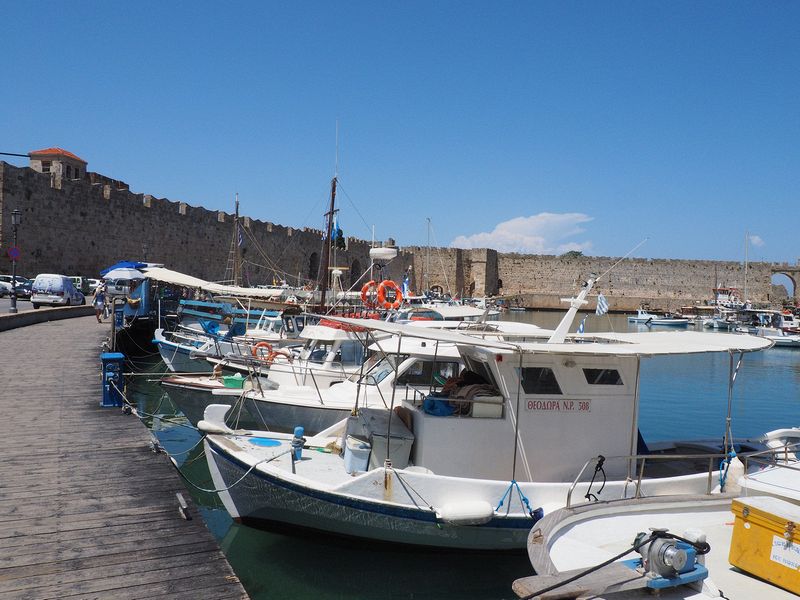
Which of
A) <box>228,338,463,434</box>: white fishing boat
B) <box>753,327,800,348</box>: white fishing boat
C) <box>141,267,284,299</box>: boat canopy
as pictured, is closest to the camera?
<box>228,338,463,434</box>: white fishing boat

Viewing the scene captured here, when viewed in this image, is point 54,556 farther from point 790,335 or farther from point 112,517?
point 790,335

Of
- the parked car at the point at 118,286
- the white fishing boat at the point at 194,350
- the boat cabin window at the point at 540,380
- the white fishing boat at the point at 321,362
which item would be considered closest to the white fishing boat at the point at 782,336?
the white fishing boat at the point at 194,350

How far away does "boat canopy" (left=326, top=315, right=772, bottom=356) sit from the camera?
582cm

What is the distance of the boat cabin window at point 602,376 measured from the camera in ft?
20.5

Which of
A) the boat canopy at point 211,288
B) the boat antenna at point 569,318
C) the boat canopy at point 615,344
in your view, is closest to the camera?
the boat canopy at point 615,344

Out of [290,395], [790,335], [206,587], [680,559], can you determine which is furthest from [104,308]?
[790,335]

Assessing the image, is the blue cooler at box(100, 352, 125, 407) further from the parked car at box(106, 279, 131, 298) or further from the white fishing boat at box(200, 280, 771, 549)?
the parked car at box(106, 279, 131, 298)

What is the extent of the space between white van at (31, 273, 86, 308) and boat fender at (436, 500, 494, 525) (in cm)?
1825

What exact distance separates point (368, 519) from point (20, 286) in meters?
20.3

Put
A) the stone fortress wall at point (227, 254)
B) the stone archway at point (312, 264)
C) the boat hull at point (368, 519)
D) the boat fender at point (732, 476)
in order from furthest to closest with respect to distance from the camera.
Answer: the stone archway at point (312, 264), the stone fortress wall at point (227, 254), the boat fender at point (732, 476), the boat hull at point (368, 519)

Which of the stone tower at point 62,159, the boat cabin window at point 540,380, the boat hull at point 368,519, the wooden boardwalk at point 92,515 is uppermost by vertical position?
the stone tower at point 62,159

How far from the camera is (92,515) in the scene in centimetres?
474

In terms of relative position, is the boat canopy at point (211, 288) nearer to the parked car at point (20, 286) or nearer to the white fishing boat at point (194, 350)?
the white fishing boat at point (194, 350)

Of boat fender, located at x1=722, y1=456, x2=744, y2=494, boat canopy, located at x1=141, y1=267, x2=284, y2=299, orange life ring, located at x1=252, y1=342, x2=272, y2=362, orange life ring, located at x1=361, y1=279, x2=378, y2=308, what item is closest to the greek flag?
boat fender, located at x1=722, y1=456, x2=744, y2=494
